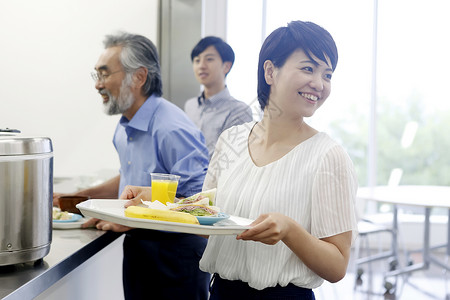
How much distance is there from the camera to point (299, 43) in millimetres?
1186

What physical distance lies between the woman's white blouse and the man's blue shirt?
0.46 metres

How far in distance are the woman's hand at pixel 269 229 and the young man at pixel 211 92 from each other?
198 centimetres

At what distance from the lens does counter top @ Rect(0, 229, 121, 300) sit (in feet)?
3.32

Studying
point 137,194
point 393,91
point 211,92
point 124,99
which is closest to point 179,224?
point 137,194

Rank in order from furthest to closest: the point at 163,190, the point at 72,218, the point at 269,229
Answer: the point at 72,218 → the point at 163,190 → the point at 269,229

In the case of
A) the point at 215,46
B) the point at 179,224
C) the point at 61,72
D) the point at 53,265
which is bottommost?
the point at 53,265

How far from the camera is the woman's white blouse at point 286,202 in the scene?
1098 millimetres

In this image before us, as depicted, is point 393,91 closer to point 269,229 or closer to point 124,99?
point 124,99

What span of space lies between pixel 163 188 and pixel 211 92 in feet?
6.01

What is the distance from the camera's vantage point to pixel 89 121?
3.03m

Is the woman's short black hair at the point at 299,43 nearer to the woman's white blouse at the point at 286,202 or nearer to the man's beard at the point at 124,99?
the woman's white blouse at the point at 286,202

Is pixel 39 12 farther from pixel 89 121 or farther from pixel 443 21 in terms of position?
pixel 443 21

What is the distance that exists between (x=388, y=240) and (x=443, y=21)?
2.28 m

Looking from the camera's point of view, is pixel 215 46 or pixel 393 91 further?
pixel 393 91
